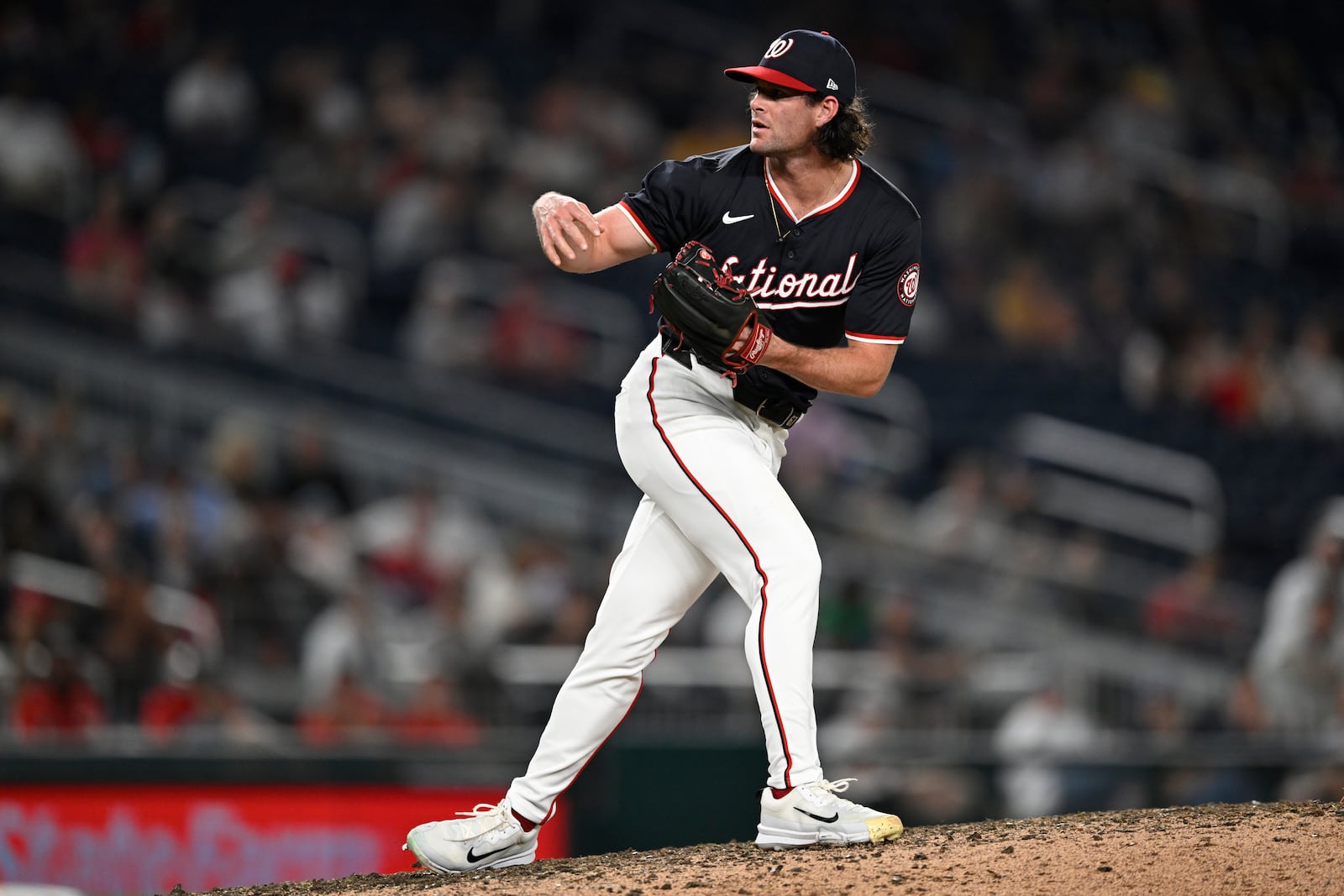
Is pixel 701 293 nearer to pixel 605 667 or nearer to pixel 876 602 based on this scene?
pixel 605 667

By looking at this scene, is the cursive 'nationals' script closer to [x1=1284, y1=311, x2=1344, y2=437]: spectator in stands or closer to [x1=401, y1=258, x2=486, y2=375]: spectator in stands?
[x1=401, y1=258, x2=486, y2=375]: spectator in stands

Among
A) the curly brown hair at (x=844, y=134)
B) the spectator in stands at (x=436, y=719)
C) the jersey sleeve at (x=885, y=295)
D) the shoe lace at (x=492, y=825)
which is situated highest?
the curly brown hair at (x=844, y=134)

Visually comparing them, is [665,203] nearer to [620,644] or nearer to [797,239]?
[797,239]

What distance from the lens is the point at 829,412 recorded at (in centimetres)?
1080

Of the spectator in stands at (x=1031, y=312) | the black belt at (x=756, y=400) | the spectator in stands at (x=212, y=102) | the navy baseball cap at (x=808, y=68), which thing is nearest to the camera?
the navy baseball cap at (x=808, y=68)

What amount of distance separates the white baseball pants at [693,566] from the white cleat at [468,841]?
6 cm

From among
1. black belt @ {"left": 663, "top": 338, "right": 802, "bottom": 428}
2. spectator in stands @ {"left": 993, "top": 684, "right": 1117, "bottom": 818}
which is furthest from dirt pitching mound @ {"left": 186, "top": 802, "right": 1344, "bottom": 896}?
spectator in stands @ {"left": 993, "top": 684, "right": 1117, "bottom": 818}

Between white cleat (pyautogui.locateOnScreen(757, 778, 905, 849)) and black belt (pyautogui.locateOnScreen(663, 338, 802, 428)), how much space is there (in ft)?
3.12

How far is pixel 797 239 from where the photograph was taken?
4.02 metres

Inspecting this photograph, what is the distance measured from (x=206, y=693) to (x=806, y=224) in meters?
4.87

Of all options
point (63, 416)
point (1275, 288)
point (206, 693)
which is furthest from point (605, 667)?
point (1275, 288)

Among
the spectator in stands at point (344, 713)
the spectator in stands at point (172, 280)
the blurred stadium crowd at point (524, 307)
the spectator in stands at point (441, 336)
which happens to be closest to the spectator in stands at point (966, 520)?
the blurred stadium crowd at point (524, 307)

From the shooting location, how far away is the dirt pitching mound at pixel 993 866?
3.84 metres

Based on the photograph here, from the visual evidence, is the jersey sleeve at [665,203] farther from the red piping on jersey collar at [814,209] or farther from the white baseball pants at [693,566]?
the white baseball pants at [693,566]
